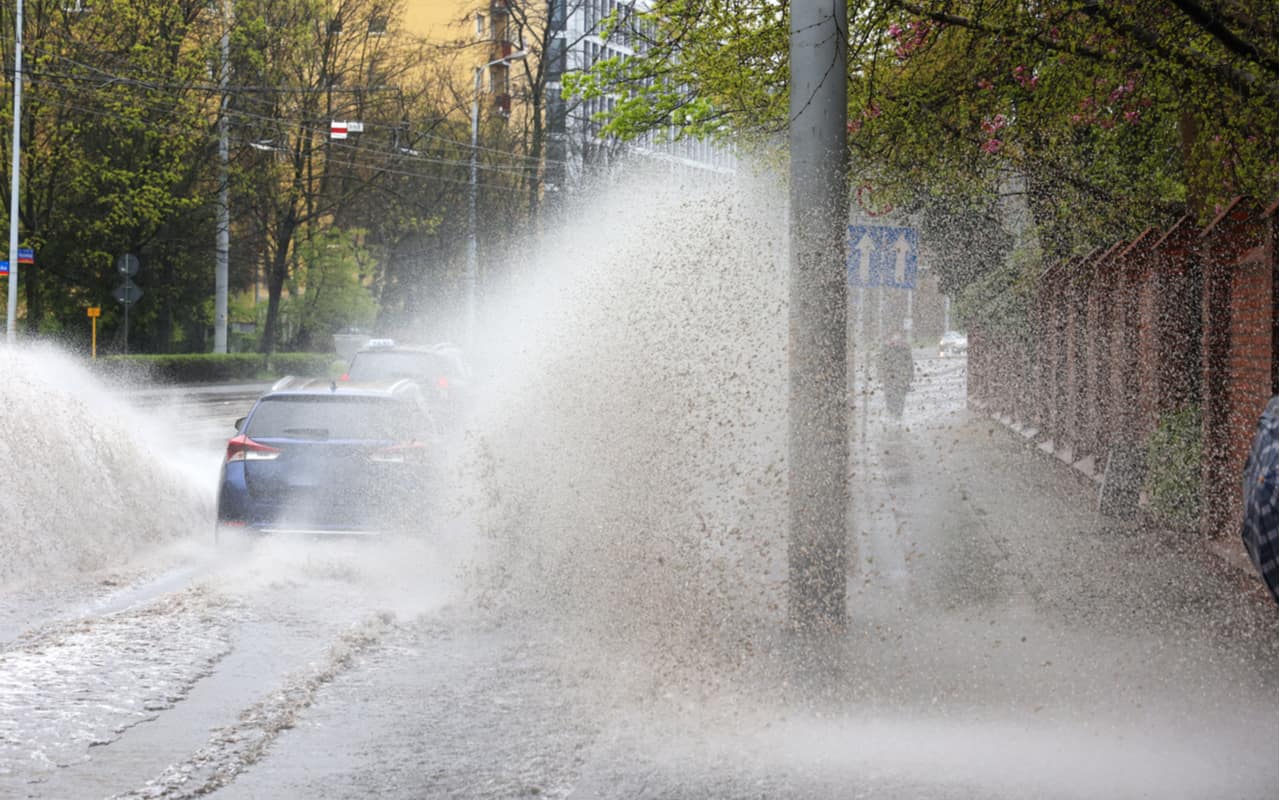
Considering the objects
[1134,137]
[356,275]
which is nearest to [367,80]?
[356,275]

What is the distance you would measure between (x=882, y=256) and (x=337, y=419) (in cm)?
527

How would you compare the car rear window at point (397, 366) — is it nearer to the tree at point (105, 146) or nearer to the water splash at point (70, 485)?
the water splash at point (70, 485)

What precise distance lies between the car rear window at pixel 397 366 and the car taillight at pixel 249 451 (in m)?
11.3

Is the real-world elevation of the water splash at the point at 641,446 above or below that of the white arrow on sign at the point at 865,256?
below

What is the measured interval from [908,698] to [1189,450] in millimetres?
5440

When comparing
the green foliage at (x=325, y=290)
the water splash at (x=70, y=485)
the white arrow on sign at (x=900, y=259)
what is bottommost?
the water splash at (x=70, y=485)

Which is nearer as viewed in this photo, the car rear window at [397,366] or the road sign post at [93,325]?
the car rear window at [397,366]

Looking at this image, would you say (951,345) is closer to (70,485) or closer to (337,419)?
(337,419)

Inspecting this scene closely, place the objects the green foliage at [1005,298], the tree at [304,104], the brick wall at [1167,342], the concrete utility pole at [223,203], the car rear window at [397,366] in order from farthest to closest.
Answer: the tree at [304,104] < the concrete utility pole at [223,203] < the car rear window at [397,366] < the green foliage at [1005,298] < the brick wall at [1167,342]

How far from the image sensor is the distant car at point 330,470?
1140 cm

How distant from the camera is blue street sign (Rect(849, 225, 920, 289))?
14320mm

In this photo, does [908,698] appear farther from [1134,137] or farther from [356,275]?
[356,275]

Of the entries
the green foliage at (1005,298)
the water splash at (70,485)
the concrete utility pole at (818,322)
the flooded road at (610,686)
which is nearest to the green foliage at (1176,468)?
the flooded road at (610,686)

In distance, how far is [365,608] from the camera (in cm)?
944
